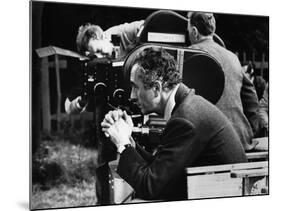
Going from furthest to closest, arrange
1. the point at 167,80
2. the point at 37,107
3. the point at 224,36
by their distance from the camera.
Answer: the point at 224,36 < the point at 167,80 < the point at 37,107

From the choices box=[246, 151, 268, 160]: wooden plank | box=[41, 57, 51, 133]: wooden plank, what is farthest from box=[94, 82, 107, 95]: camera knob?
box=[246, 151, 268, 160]: wooden plank

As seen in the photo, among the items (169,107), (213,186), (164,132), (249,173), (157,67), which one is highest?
(157,67)

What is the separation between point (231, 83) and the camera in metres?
5.27

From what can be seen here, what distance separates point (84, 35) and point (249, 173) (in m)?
2.21

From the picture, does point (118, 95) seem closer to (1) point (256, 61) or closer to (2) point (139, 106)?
(2) point (139, 106)

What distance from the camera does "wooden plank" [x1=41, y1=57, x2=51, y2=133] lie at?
15.2ft

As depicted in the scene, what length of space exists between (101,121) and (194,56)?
3.76ft

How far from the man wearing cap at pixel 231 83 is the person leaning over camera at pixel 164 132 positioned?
32cm

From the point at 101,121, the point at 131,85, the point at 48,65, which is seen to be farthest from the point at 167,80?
the point at 48,65

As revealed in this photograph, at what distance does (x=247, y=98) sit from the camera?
5.37m

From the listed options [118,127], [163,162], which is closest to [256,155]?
[163,162]

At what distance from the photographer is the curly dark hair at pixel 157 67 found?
16.2 feet
